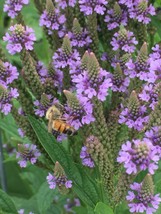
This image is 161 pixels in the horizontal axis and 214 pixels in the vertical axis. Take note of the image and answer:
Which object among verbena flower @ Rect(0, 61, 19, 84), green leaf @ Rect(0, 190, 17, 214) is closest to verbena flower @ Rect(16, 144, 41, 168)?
green leaf @ Rect(0, 190, 17, 214)

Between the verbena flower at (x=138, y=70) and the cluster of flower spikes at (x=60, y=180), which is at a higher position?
the verbena flower at (x=138, y=70)

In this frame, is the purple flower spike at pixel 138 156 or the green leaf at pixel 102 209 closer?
the purple flower spike at pixel 138 156

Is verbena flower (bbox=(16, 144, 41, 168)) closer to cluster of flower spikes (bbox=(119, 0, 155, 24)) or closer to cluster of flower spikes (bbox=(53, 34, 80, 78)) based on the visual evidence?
cluster of flower spikes (bbox=(53, 34, 80, 78))

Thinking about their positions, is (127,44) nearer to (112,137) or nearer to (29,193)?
(112,137)

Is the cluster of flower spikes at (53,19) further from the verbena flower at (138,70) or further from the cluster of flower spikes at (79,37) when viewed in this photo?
the verbena flower at (138,70)

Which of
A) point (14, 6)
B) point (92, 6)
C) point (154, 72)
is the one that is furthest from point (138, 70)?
point (14, 6)

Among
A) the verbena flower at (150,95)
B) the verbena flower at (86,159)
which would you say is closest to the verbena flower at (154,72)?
the verbena flower at (150,95)
